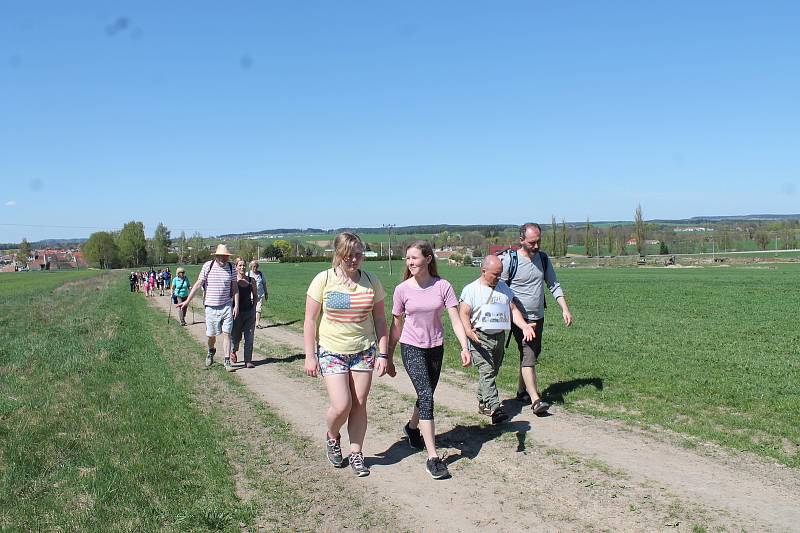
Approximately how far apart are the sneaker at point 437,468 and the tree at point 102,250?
134756 millimetres

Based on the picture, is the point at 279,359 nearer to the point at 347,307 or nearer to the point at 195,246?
the point at 347,307

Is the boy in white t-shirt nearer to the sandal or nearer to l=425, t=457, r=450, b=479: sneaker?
the sandal

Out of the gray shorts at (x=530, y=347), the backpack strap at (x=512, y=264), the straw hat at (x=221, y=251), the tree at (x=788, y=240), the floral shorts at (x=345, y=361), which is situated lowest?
the tree at (x=788, y=240)

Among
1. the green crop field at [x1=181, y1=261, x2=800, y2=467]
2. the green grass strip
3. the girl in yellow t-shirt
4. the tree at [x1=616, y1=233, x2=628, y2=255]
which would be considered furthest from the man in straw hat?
the tree at [x1=616, y1=233, x2=628, y2=255]

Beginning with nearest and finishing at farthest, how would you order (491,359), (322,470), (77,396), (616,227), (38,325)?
(322,470), (491,359), (77,396), (38,325), (616,227)

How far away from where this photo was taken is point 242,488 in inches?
207

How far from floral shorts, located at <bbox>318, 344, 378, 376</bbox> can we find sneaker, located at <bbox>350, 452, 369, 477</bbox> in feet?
2.36

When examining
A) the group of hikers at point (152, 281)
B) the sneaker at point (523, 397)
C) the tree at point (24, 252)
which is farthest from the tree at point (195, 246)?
the sneaker at point (523, 397)

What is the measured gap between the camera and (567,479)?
5.25 m

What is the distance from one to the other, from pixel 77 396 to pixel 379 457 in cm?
492

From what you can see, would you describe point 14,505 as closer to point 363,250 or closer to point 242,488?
point 242,488

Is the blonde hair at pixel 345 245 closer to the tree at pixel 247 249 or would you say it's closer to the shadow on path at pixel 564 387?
the shadow on path at pixel 564 387

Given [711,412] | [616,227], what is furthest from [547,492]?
[616,227]

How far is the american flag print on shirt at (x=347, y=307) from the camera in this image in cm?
548
